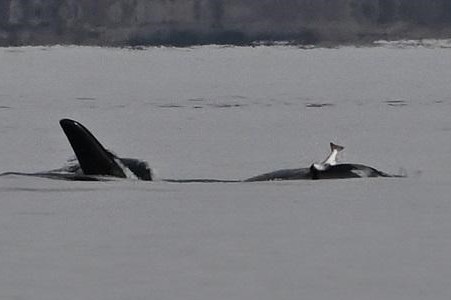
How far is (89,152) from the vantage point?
2045 centimetres

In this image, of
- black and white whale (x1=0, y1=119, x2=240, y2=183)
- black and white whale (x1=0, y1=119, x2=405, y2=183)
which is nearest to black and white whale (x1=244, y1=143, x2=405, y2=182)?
black and white whale (x1=0, y1=119, x2=405, y2=183)

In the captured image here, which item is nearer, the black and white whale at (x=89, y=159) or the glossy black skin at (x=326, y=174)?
the glossy black skin at (x=326, y=174)

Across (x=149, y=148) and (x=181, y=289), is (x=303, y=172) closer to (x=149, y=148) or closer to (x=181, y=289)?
(x=181, y=289)

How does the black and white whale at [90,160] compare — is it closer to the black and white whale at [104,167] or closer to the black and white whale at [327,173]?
the black and white whale at [104,167]

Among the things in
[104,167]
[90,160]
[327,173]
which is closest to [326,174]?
[327,173]

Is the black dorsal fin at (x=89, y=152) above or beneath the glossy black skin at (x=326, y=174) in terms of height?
above

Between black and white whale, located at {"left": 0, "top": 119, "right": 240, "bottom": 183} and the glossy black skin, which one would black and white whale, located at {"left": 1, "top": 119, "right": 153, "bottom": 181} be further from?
the glossy black skin

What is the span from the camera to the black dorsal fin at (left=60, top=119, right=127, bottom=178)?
20.3 meters

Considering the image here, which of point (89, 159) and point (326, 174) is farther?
point (89, 159)

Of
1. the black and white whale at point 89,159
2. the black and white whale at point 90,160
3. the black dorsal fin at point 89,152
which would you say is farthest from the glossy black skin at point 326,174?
the black dorsal fin at point 89,152

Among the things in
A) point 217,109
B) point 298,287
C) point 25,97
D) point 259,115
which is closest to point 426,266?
point 298,287

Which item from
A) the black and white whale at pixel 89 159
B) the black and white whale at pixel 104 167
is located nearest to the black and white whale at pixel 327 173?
the black and white whale at pixel 104 167

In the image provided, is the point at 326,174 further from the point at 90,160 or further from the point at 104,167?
the point at 90,160

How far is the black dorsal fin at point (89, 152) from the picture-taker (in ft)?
66.5
